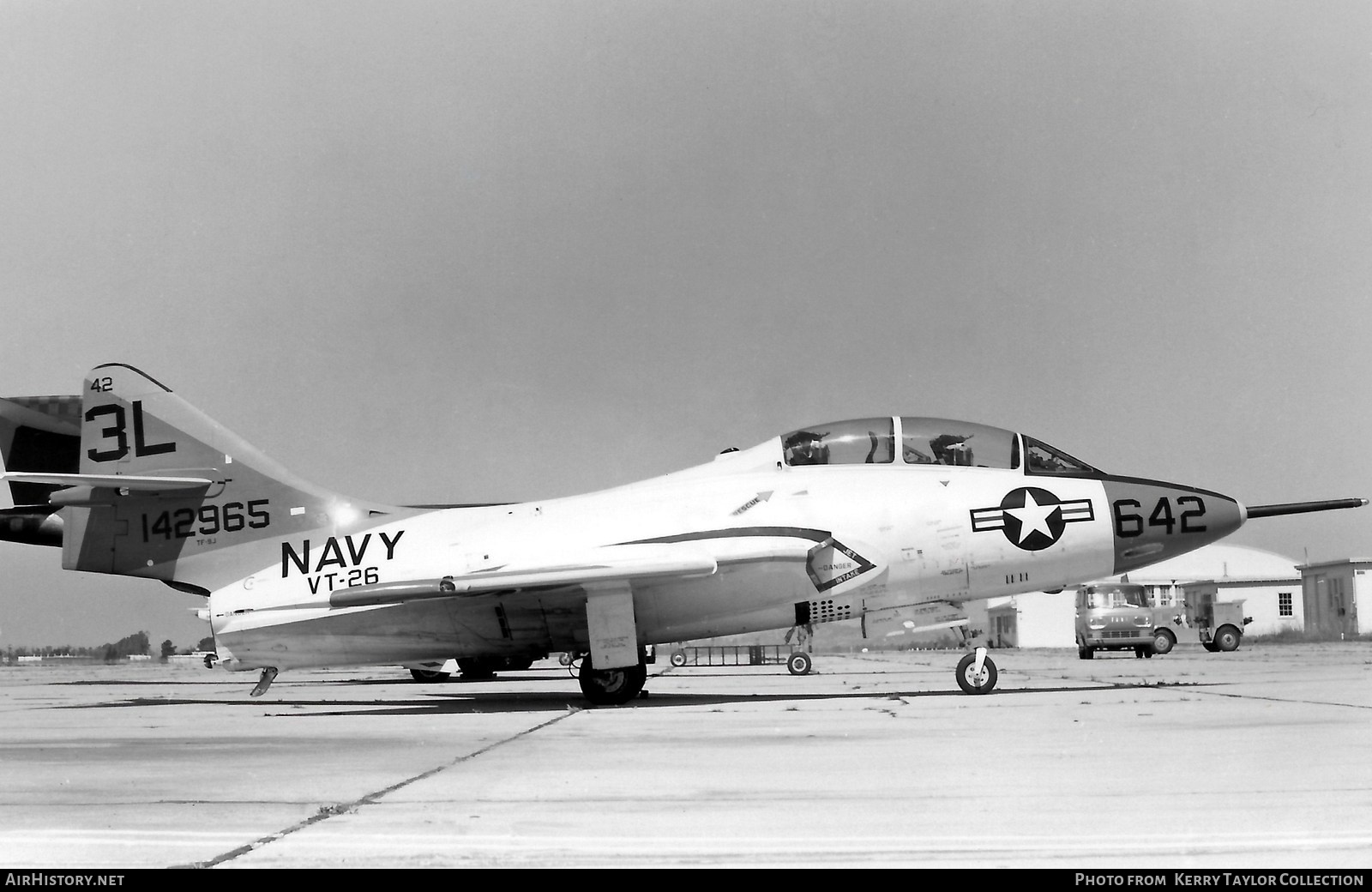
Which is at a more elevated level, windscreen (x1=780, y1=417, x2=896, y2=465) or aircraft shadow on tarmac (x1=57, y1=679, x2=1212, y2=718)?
windscreen (x1=780, y1=417, x2=896, y2=465)

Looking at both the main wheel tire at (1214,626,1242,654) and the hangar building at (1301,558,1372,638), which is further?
the hangar building at (1301,558,1372,638)

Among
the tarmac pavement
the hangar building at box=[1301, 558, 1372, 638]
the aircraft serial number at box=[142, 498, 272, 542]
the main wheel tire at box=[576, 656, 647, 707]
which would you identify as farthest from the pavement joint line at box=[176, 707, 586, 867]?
the hangar building at box=[1301, 558, 1372, 638]

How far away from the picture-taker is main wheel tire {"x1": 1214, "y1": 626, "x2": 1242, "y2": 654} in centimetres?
3431

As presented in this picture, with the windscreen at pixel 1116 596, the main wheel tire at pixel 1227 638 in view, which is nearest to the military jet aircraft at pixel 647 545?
the windscreen at pixel 1116 596

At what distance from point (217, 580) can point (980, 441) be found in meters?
9.46

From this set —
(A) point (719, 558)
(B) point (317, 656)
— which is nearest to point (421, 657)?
(B) point (317, 656)

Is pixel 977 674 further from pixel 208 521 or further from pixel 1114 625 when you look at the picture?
pixel 1114 625

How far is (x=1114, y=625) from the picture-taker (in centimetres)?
3266

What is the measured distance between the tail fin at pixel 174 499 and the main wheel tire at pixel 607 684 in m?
3.62

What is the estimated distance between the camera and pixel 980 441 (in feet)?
45.9

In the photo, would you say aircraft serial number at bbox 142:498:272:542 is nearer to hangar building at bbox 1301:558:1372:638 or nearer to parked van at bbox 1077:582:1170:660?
parked van at bbox 1077:582:1170:660

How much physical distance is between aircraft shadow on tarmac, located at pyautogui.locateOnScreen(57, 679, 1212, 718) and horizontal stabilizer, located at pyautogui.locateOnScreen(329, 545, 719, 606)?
1365 millimetres

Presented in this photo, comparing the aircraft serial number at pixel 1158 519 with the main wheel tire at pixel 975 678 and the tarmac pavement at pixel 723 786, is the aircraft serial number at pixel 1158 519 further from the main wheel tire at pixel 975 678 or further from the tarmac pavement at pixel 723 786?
the main wheel tire at pixel 975 678
